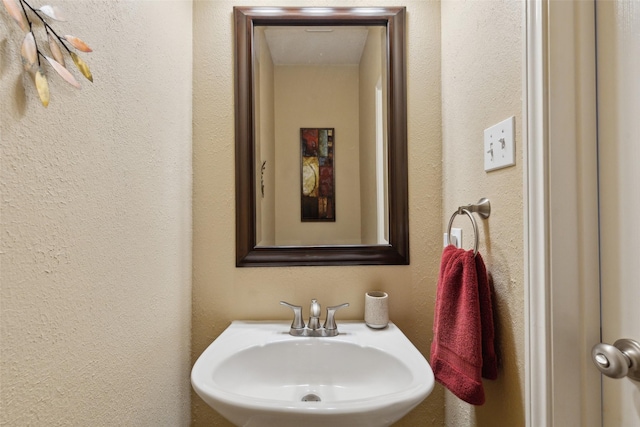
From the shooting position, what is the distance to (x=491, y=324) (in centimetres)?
74

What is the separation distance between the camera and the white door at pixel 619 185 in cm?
51

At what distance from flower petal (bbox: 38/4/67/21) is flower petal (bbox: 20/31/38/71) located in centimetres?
5

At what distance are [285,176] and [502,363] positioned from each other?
83cm

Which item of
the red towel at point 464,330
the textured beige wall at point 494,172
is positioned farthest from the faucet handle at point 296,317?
the textured beige wall at point 494,172

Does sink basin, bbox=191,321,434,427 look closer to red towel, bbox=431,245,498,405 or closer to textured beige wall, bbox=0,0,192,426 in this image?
red towel, bbox=431,245,498,405

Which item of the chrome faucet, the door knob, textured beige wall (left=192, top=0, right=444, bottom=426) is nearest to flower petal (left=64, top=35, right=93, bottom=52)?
textured beige wall (left=192, top=0, right=444, bottom=426)

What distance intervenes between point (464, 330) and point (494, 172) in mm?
379

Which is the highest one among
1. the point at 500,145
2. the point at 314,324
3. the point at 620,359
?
the point at 500,145

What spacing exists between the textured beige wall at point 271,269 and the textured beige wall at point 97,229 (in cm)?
11

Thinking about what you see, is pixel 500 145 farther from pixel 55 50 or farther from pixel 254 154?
pixel 55 50

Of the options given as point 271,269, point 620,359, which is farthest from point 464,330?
point 271,269

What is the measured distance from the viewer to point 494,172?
772mm

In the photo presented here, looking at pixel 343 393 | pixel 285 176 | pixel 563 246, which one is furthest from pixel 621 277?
pixel 285 176

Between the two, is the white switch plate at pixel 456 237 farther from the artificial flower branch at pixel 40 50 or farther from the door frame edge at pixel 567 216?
the artificial flower branch at pixel 40 50
